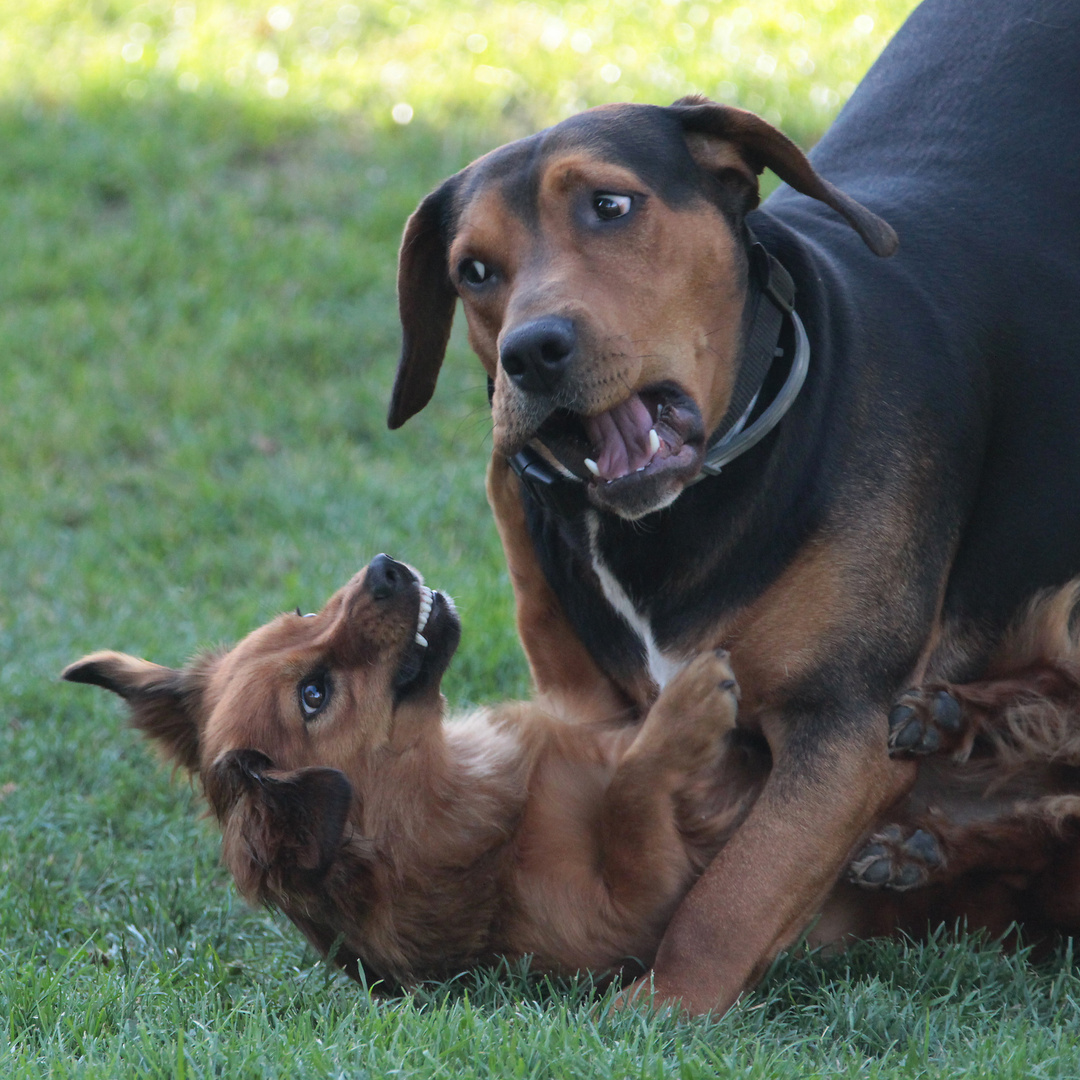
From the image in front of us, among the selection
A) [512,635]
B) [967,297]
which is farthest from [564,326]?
[512,635]

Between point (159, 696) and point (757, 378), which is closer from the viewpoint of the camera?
point (757, 378)

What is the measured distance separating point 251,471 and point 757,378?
445 centimetres

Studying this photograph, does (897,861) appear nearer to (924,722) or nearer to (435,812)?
(924,722)

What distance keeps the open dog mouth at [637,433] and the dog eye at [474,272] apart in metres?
0.50

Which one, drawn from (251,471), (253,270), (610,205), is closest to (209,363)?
(253,270)

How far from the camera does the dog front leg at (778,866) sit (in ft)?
11.6

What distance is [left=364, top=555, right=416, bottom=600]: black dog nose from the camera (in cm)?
412

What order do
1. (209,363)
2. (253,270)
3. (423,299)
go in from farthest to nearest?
(253,270), (209,363), (423,299)

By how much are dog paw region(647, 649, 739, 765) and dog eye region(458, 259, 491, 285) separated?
45.7 inches

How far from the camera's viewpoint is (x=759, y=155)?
3879 millimetres

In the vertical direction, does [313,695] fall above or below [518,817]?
above

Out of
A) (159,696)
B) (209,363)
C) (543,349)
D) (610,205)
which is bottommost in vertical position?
(209,363)

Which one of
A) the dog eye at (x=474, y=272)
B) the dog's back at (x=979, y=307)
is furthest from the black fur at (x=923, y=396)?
the dog eye at (x=474, y=272)

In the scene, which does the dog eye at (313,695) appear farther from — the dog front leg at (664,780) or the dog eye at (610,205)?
the dog eye at (610,205)
